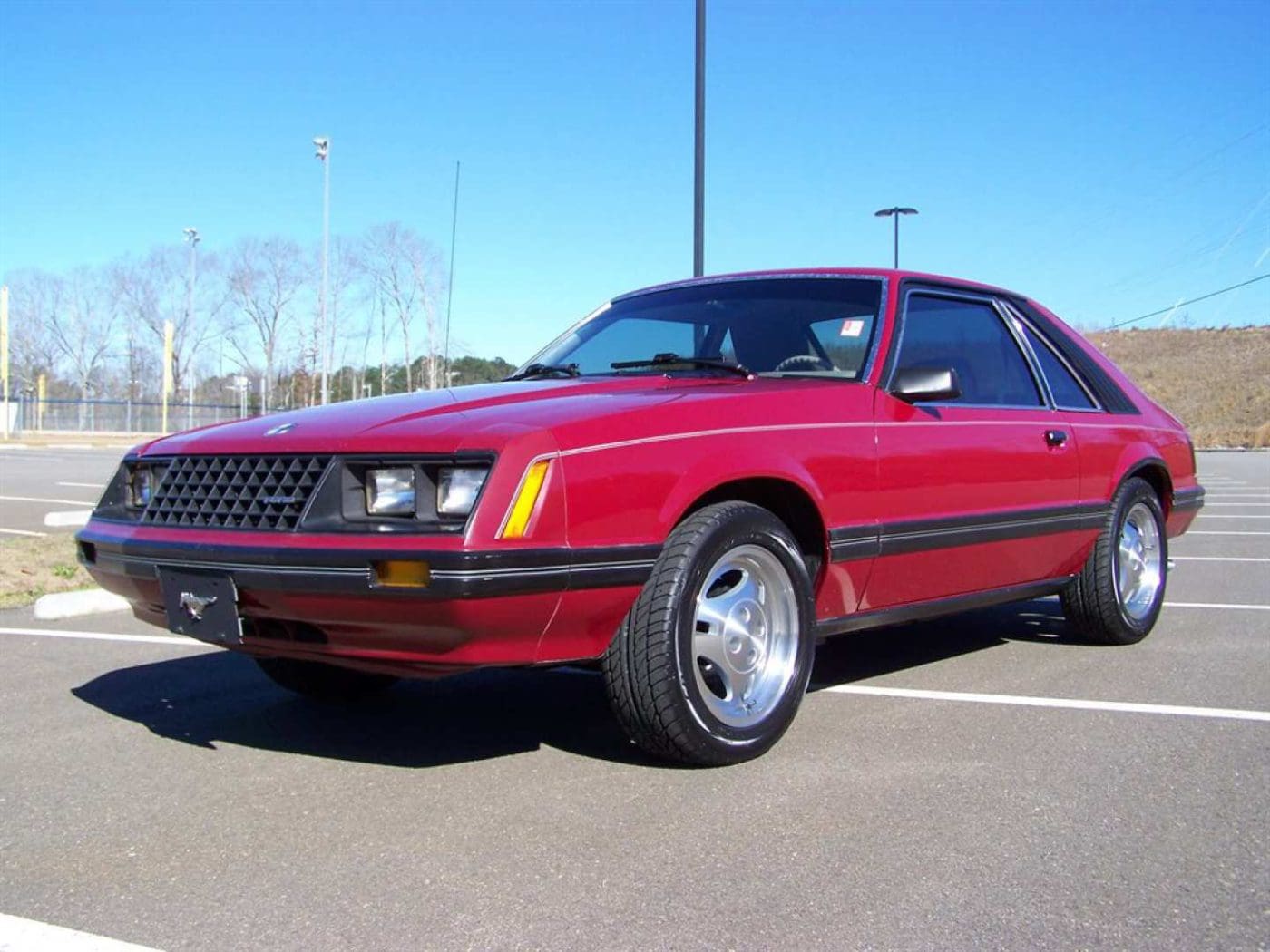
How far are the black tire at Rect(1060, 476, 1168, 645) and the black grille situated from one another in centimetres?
363

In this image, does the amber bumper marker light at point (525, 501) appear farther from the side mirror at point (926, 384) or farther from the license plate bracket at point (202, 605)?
the side mirror at point (926, 384)

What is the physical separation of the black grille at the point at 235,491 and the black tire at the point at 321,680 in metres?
0.85

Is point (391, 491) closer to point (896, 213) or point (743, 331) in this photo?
point (743, 331)

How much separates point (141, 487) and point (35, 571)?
13.3 feet

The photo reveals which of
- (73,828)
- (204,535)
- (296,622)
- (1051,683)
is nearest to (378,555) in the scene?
(296,622)

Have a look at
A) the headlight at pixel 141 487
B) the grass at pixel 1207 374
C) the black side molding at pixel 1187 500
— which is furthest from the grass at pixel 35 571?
the grass at pixel 1207 374

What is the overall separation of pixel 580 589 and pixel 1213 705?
257 centimetres

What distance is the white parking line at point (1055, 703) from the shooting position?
170 inches

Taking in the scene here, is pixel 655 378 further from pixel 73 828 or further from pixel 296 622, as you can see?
pixel 73 828

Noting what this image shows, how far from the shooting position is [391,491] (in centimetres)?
330

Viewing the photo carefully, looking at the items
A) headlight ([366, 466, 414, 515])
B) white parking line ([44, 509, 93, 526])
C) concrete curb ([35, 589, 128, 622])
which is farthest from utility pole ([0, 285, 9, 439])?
headlight ([366, 466, 414, 515])

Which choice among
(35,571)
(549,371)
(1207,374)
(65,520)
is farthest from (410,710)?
(1207,374)

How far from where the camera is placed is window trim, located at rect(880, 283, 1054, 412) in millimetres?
4574

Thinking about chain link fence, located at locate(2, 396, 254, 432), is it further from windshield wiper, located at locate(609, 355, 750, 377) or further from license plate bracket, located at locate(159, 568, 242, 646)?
license plate bracket, located at locate(159, 568, 242, 646)
